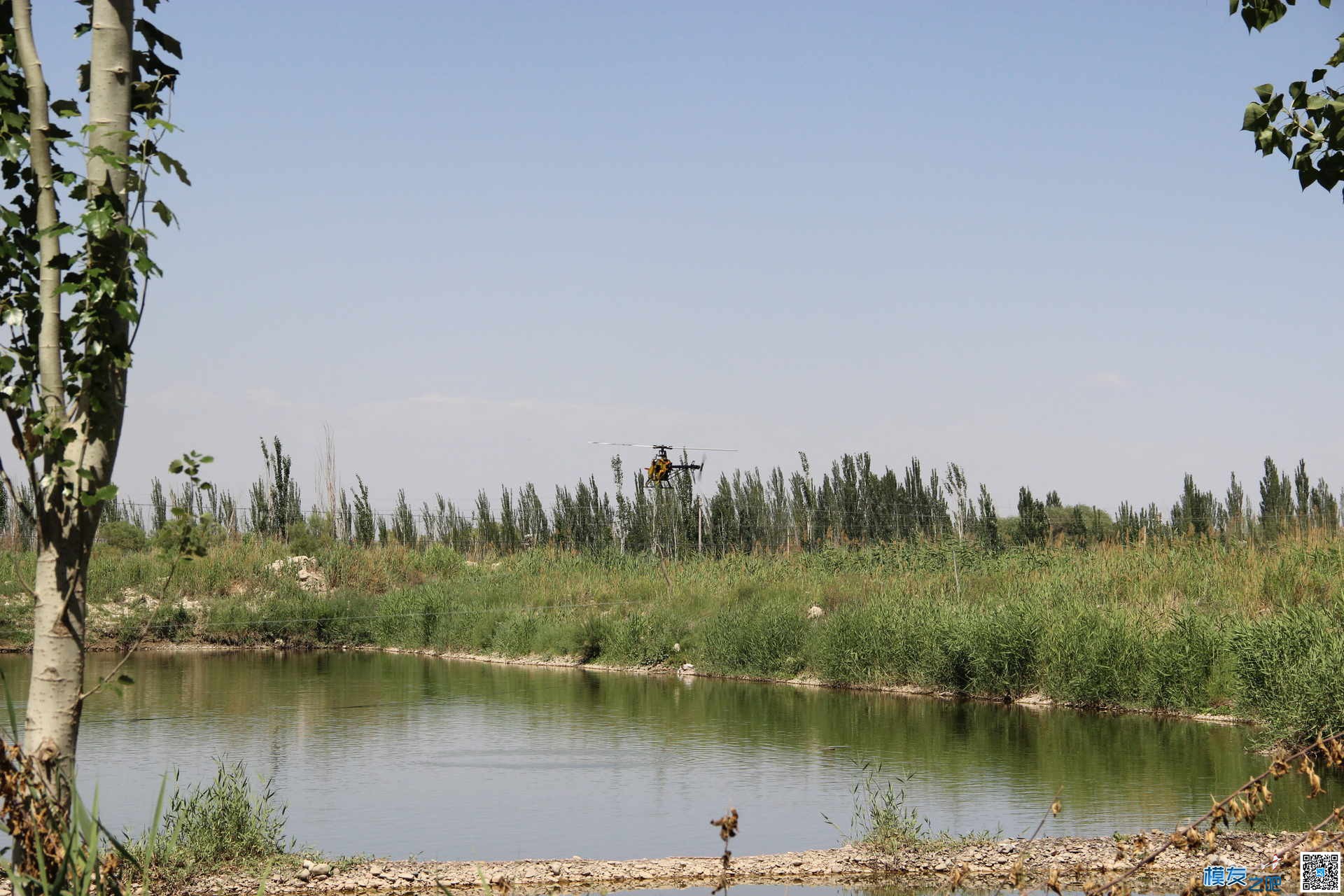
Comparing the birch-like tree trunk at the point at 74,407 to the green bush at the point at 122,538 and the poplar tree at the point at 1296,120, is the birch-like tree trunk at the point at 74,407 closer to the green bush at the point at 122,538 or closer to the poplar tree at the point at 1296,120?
the poplar tree at the point at 1296,120

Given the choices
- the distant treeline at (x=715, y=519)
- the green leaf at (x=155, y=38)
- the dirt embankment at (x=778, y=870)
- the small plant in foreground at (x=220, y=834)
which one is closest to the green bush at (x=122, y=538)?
the distant treeline at (x=715, y=519)

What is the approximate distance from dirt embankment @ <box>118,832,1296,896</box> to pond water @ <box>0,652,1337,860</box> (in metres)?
1.04

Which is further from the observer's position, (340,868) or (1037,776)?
(1037,776)

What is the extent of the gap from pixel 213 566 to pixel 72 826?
33.8 m

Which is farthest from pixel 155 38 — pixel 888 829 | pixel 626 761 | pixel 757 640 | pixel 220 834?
pixel 757 640

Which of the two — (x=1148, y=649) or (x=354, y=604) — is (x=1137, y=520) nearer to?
(x=1148, y=649)

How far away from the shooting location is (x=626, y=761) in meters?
15.0

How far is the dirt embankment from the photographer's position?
852 cm

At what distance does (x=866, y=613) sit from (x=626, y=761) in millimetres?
8764

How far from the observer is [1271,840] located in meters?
8.59

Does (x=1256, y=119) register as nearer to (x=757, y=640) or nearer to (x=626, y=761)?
(x=626, y=761)

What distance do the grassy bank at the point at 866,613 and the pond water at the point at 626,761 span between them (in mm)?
871

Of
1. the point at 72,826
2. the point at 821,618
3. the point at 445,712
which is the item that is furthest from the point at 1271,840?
the point at 821,618

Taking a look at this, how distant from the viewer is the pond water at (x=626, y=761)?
36.6 feet
